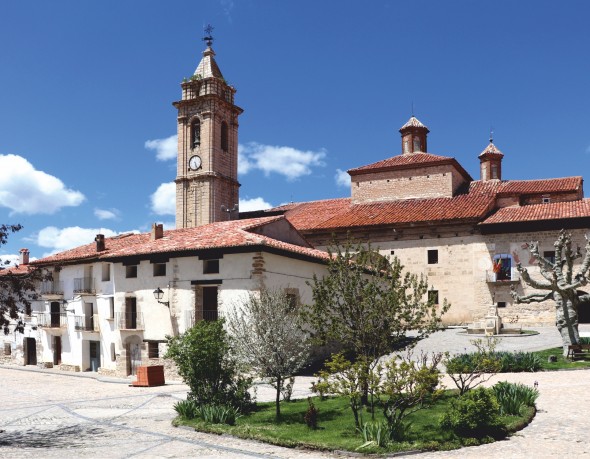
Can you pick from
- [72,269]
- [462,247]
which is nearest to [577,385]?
[462,247]

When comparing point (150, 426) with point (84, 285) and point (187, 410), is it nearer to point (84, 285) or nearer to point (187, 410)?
point (187, 410)

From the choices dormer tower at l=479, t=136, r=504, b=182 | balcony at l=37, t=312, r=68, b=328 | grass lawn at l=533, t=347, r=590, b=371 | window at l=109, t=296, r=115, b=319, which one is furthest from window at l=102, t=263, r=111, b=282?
dormer tower at l=479, t=136, r=504, b=182

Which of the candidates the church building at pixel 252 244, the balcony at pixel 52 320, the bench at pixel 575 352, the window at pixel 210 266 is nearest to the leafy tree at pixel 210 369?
the church building at pixel 252 244

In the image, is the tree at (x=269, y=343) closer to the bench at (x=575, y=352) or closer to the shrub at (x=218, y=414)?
the shrub at (x=218, y=414)

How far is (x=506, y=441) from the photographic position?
11.1m

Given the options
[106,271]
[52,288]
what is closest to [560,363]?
[106,271]

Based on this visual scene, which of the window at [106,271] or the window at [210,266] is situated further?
the window at [106,271]

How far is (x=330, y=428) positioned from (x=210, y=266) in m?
12.6

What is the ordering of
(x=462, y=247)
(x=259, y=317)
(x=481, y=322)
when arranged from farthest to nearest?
(x=462, y=247) < (x=481, y=322) < (x=259, y=317)

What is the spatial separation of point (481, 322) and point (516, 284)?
3182 millimetres

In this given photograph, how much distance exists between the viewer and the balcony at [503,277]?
3328cm

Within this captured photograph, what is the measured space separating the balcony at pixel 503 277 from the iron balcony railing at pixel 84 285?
21.7 metres

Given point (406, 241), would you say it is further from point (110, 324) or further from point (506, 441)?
point (506, 441)

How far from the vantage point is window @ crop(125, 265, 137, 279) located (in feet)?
88.4
